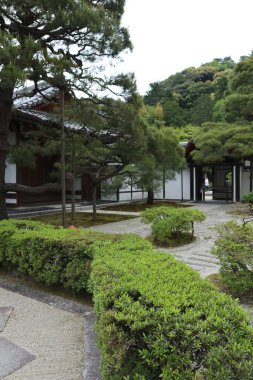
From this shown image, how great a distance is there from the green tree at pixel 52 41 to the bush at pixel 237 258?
4.38 m

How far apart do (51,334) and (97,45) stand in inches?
272

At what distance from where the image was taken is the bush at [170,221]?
23.5ft

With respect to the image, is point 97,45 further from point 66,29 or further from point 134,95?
point 134,95

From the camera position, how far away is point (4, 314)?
3682 mm

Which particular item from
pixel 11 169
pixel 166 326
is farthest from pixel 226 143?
pixel 166 326

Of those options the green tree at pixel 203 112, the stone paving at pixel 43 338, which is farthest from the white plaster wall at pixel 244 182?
the green tree at pixel 203 112

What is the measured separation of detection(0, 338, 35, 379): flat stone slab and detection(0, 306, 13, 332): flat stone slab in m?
0.42

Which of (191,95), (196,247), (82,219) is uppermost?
(191,95)

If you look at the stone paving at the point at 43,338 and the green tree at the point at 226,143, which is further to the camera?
the green tree at the point at 226,143

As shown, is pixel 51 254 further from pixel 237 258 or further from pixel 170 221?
pixel 170 221

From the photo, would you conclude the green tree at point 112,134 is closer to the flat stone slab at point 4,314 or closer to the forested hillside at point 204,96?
the forested hillside at point 204,96

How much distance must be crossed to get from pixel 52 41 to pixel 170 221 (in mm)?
5306

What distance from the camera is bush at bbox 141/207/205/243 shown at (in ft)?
23.5

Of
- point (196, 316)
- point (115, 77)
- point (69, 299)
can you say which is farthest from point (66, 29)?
point (196, 316)
